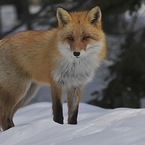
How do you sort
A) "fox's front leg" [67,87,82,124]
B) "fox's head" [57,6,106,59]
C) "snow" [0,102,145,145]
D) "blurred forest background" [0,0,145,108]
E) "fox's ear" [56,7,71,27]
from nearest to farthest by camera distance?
"snow" [0,102,145,145]
"fox's head" [57,6,106,59]
"fox's ear" [56,7,71,27]
"fox's front leg" [67,87,82,124]
"blurred forest background" [0,0,145,108]

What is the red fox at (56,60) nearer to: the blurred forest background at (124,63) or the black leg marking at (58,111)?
the black leg marking at (58,111)

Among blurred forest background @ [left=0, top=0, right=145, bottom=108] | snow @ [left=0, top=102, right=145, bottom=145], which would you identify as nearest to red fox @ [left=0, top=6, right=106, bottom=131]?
snow @ [left=0, top=102, right=145, bottom=145]

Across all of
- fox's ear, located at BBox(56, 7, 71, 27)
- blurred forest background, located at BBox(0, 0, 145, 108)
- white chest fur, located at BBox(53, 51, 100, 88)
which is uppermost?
fox's ear, located at BBox(56, 7, 71, 27)

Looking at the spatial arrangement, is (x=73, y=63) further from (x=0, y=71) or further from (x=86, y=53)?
(x=0, y=71)

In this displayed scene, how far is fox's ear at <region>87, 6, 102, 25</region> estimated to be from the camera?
538 centimetres

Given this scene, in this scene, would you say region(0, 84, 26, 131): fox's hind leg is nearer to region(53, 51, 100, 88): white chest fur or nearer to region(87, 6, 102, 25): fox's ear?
region(53, 51, 100, 88): white chest fur

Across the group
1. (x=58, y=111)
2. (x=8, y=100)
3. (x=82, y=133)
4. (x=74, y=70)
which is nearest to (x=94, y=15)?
(x=74, y=70)

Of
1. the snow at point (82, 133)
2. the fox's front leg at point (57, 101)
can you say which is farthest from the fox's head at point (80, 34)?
the snow at point (82, 133)

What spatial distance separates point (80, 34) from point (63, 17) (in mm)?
372

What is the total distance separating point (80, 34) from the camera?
5172 millimetres

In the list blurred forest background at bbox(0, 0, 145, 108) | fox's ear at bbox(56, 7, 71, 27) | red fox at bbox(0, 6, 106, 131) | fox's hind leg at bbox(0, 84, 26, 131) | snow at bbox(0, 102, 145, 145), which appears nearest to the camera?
snow at bbox(0, 102, 145, 145)

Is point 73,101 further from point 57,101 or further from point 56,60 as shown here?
point 56,60

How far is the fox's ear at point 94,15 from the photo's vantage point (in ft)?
17.6

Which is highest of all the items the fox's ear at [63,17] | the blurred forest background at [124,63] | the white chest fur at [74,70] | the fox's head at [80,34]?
the fox's ear at [63,17]
